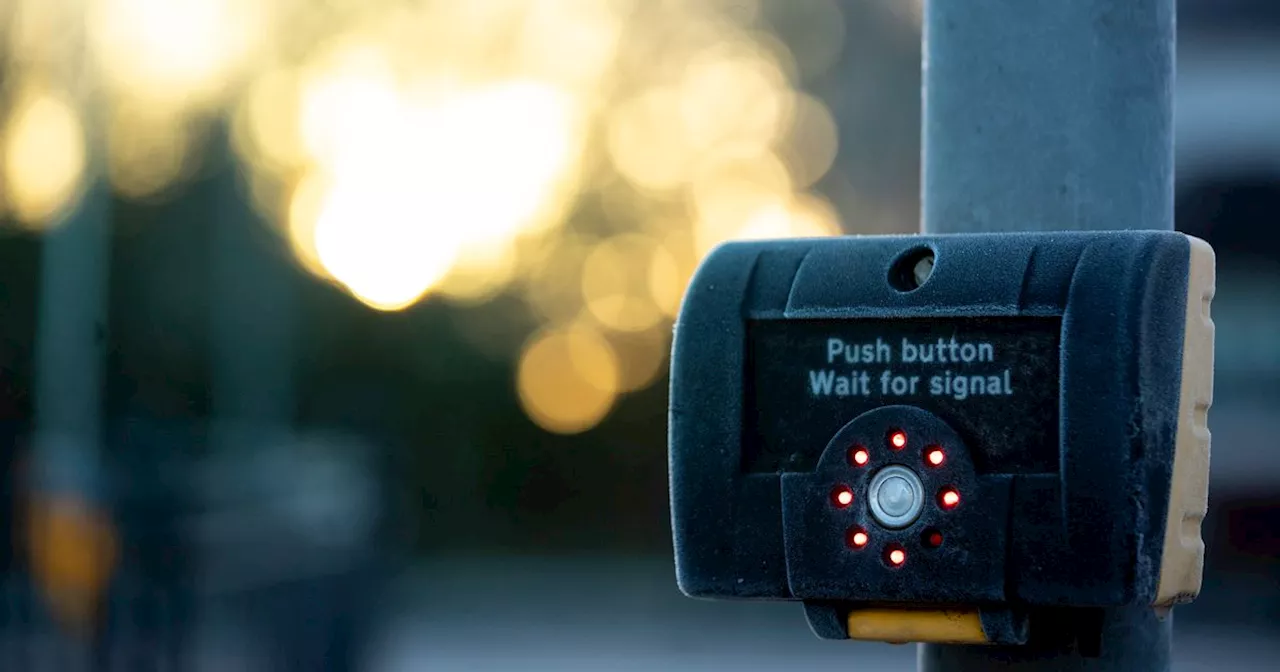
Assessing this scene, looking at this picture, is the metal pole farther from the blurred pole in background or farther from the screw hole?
the blurred pole in background

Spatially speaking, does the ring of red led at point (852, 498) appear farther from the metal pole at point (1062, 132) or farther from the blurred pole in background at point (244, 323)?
the blurred pole in background at point (244, 323)

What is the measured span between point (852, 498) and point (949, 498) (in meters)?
0.09

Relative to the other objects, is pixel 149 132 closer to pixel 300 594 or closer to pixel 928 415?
pixel 300 594

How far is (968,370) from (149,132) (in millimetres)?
21176

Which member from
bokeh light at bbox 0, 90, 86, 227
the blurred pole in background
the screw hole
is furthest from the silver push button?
the blurred pole in background

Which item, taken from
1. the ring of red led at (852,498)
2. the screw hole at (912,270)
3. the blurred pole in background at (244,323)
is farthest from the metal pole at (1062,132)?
the blurred pole in background at (244,323)

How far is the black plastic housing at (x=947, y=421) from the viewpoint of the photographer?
154 cm

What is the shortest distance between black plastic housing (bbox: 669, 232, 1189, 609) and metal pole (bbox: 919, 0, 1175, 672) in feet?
0.32

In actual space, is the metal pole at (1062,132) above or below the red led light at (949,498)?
above

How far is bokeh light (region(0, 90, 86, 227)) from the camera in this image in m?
10.1

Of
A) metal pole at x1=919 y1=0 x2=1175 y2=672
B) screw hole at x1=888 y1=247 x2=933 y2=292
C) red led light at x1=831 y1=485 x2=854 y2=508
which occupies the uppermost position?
metal pole at x1=919 y1=0 x2=1175 y2=672

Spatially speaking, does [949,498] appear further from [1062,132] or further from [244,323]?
[244,323]

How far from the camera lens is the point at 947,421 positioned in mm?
1592

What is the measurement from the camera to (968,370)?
5.22 ft
